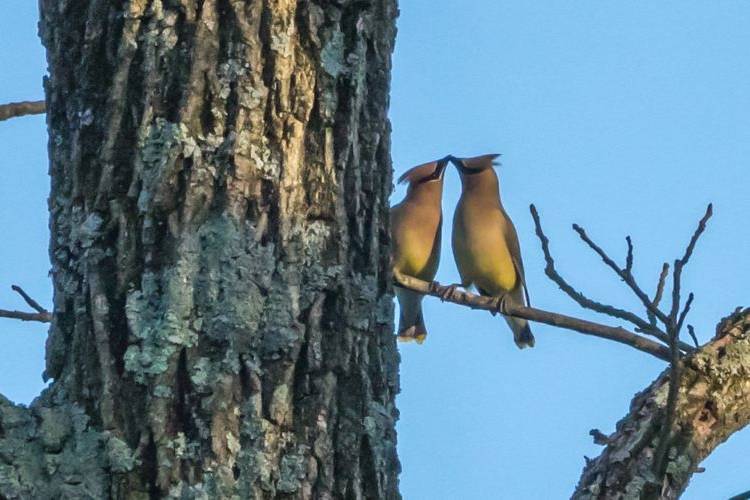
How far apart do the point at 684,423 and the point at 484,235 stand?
13.2ft

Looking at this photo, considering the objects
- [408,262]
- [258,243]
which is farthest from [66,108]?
[408,262]

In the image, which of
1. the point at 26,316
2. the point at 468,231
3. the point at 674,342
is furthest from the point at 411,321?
the point at 674,342

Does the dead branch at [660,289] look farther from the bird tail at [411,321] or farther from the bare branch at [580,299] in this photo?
the bird tail at [411,321]

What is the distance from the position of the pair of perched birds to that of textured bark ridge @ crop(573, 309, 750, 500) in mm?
3368

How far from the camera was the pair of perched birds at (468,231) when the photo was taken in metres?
6.67

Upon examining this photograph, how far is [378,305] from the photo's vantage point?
2.24 m

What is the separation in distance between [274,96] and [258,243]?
274 millimetres

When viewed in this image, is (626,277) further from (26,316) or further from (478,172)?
(478,172)

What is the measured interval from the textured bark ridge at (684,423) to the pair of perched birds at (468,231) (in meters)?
3.37

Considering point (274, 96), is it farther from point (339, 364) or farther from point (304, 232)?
point (339, 364)

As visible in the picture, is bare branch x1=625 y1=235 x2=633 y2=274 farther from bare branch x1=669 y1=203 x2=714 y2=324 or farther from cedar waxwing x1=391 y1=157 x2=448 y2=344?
cedar waxwing x1=391 y1=157 x2=448 y2=344

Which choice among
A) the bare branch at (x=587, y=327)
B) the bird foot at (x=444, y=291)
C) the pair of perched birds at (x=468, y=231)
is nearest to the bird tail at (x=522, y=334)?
the pair of perched birds at (x=468, y=231)

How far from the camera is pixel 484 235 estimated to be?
7066mm

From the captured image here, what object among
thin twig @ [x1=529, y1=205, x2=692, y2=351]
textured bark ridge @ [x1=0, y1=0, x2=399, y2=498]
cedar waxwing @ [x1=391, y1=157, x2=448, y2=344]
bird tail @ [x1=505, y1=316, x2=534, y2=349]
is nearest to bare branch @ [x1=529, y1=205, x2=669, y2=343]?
thin twig @ [x1=529, y1=205, x2=692, y2=351]
